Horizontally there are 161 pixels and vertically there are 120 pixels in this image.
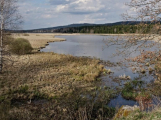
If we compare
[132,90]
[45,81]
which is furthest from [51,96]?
[132,90]

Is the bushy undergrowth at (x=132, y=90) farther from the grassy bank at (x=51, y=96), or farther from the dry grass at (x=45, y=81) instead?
the dry grass at (x=45, y=81)

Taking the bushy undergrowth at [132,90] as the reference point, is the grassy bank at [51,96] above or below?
above

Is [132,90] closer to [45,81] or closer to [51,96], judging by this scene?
[51,96]

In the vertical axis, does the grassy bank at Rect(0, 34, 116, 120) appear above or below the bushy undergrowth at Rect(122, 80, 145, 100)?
above

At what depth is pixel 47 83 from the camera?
38.0 feet

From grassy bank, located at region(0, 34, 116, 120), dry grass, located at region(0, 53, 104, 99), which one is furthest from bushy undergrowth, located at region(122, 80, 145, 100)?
dry grass, located at region(0, 53, 104, 99)

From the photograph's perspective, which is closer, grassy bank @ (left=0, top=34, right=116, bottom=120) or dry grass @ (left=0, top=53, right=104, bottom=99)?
grassy bank @ (left=0, top=34, right=116, bottom=120)

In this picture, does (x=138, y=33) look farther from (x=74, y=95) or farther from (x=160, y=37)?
(x=74, y=95)

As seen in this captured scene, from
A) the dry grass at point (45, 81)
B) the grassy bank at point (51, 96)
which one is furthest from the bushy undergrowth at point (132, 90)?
Answer: the dry grass at point (45, 81)

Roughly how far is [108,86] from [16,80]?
6441 mm

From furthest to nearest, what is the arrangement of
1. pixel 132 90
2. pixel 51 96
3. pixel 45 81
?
Result: pixel 45 81 < pixel 132 90 < pixel 51 96

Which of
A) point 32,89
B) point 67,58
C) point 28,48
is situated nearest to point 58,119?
point 32,89

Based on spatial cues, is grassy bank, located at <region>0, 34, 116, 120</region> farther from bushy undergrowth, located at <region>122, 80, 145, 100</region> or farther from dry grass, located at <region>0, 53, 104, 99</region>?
bushy undergrowth, located at <region>122, 80, 145, 100</region>

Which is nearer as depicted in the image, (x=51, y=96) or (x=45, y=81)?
(x=51, y=96)
